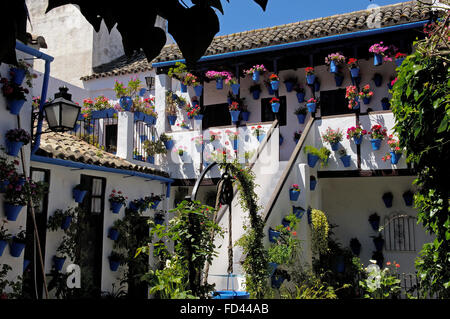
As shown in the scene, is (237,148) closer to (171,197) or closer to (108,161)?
(171,197)

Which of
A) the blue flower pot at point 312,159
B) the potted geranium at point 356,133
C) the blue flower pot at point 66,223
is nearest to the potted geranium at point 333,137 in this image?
the potted geranium at point 356,133

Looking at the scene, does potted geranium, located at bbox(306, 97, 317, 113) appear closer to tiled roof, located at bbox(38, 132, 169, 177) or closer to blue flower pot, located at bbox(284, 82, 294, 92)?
blue flower pot, located at bbox(284, 82, 294, 92)

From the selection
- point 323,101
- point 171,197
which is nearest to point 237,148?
point 171,197

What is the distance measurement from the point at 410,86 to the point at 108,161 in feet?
20.7

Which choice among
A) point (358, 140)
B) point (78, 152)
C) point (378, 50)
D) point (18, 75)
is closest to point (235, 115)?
point (358, 140)

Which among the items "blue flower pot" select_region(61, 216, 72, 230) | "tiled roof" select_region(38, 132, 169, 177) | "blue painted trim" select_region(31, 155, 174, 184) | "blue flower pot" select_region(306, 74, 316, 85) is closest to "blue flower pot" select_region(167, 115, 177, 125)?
"tiled roof" select_region(38, 132, 169, 177)

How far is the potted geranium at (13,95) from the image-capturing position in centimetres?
692

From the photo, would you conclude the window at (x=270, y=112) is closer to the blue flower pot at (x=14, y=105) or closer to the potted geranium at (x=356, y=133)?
the potted geranium at (x=356, y=133)

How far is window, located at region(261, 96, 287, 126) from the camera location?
46.8ft

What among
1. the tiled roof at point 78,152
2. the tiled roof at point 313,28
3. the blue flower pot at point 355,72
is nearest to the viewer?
the tiled roof at point 78,152

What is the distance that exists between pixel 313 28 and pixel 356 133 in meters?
3.30

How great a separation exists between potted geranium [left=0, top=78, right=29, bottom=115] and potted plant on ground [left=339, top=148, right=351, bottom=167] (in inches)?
301

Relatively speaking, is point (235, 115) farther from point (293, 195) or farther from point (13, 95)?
point (13, 95)

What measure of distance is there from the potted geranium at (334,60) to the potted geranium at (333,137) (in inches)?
65.0
